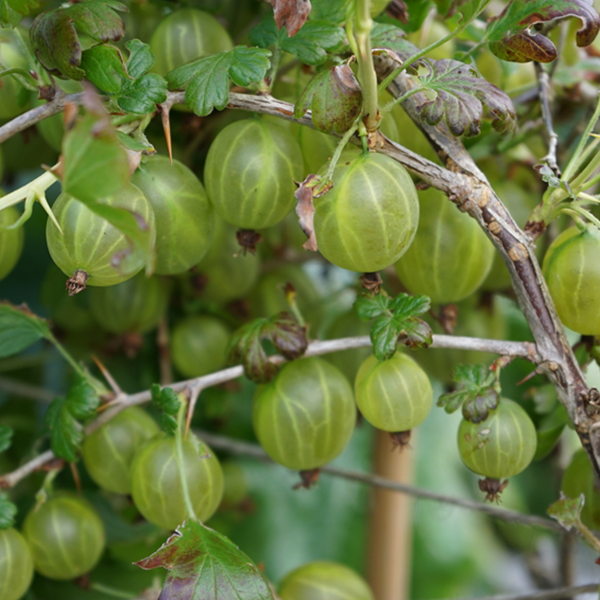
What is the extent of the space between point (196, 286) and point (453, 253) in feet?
1.05

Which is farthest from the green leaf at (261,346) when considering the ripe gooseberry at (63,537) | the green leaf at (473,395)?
the ripe gooseberry at (63,537)

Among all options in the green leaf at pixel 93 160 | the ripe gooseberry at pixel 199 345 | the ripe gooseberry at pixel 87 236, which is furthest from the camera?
the ripe gooseberry at pixel 199 345

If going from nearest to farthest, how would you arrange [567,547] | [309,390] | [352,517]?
[309,390] → [567,547] → [352,517]

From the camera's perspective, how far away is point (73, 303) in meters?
0.76

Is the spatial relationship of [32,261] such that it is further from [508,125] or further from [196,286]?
[508,125]

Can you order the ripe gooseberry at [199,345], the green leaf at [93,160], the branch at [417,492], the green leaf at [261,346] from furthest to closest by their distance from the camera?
the ripe gooseberry at [199,345] < the branch at [417,492] < the green leaf at [261,346] < the green leaf at [93,160]

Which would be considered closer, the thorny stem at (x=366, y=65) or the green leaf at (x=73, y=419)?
the thorny stem at (x=366, y=65)

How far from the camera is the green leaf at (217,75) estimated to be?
0.44m

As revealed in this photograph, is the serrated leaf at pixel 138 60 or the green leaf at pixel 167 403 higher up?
the serrated leaf at pixel 138 60

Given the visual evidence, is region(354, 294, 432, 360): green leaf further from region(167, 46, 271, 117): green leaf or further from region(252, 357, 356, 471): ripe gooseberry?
region(167, 46, 271, 117): green leaf

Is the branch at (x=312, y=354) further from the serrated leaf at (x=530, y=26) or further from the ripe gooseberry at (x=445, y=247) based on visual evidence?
the serrated leaf at (x=530, y=26)

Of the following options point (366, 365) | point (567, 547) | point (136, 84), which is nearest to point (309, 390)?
point (366, 365)

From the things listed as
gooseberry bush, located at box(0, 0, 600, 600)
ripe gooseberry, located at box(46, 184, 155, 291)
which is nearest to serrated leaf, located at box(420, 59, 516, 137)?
gooseberry bush, located at box(0, 0, 600, 600)

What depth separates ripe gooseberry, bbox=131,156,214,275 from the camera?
0.48 metres
